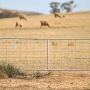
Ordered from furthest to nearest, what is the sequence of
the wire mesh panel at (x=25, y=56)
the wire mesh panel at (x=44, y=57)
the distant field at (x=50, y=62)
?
the wire mesh panel at (x=25, y=56) < the wire mesh panel at (x=44, y=57) < the distant field at (x=50, y=62)

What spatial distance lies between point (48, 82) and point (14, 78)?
4.15 ft

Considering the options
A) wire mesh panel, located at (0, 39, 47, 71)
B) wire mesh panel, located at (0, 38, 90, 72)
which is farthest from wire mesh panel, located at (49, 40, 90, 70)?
wire mesh panel, located at (0, 39, 47, 71)

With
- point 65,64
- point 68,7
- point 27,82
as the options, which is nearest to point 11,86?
point 27,82

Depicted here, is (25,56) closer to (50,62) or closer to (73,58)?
(50,62)

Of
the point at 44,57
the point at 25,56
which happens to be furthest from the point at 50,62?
the point at 25,56

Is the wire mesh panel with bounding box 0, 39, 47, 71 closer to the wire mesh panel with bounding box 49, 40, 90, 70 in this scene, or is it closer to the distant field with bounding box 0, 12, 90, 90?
the distant field with bounding box 0, 12, 90, 90

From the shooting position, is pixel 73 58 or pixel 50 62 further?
pixel 73 58

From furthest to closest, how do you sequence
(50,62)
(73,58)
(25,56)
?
(73,58), (25,56), (50,62)

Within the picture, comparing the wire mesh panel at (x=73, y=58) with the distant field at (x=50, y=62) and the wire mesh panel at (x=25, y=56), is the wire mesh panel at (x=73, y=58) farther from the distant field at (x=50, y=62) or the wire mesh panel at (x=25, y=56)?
the wire mesh panel at (x=25, y=56)

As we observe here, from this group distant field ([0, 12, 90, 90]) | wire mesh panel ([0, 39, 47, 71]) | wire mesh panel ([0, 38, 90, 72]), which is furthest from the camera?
wire mesh panel ([0, 39, 47, 71])

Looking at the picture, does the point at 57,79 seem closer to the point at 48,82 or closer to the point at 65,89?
the point at 48,82

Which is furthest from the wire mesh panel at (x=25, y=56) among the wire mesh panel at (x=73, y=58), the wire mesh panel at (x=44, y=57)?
the wire mesh panel at (x=73, y=58)

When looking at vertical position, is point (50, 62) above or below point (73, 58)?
below

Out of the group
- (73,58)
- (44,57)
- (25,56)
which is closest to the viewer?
(44,57)
